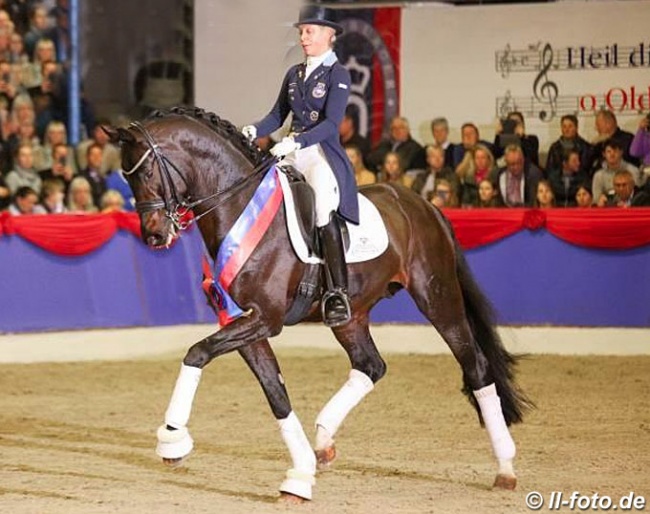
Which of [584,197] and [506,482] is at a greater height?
[584,197]

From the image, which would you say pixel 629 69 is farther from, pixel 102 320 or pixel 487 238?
pixel 102 320

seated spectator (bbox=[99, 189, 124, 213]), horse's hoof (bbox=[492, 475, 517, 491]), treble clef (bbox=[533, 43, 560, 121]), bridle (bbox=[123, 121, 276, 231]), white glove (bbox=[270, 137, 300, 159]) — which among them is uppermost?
treble clef (bbox=[533, 43, 560, 121])

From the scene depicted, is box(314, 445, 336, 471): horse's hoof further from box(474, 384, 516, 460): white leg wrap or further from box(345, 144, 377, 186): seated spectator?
box(345, 144, 377, 186): seated spectator

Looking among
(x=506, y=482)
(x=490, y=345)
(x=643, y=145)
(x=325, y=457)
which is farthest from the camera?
(x=643, y=145)

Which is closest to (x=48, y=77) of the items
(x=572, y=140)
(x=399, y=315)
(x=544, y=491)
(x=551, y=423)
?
(x=399, y=315)

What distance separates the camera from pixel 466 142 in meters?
13.5

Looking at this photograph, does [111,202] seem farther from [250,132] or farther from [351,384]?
[250,132]

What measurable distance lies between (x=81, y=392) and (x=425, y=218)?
13.0ft

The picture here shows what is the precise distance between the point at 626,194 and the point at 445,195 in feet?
5.60

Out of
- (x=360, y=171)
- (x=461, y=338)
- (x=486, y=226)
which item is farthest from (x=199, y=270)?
(x=461, y=338)

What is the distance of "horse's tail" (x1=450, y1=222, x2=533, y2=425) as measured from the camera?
7695 mm

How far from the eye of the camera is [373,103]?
560 inches

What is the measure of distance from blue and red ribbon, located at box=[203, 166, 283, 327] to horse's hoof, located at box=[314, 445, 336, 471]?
111 centimetres

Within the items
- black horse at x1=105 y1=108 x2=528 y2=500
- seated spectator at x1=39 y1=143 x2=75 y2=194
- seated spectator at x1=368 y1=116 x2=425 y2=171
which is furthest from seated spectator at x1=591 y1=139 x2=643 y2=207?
black horse at x1=105 y1=108 x2=528 y2=500
